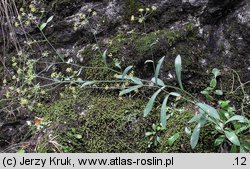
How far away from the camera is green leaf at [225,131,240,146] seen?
124 centimetres

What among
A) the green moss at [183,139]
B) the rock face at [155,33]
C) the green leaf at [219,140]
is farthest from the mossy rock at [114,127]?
the green leaf at [219,140]

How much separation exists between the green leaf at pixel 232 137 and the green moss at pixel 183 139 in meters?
0.14

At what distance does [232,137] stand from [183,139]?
24cm

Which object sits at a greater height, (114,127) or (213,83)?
(213,83)

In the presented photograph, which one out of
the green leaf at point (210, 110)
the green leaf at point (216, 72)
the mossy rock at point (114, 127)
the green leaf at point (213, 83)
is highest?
the green leaf at point (210, 110)

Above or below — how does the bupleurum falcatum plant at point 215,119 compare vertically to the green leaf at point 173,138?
above

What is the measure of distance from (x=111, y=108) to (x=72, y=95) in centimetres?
24

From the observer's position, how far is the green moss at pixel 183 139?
142 centimetres

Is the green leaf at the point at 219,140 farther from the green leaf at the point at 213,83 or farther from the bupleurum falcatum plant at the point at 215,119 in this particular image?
the green leaf at the point at 213,83

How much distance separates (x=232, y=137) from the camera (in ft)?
4.15

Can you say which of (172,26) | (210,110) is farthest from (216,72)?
(210,110)

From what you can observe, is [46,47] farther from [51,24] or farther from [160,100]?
[160,100]

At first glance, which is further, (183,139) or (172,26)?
(172,26)

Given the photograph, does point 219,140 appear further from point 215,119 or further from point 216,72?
point 216,72
